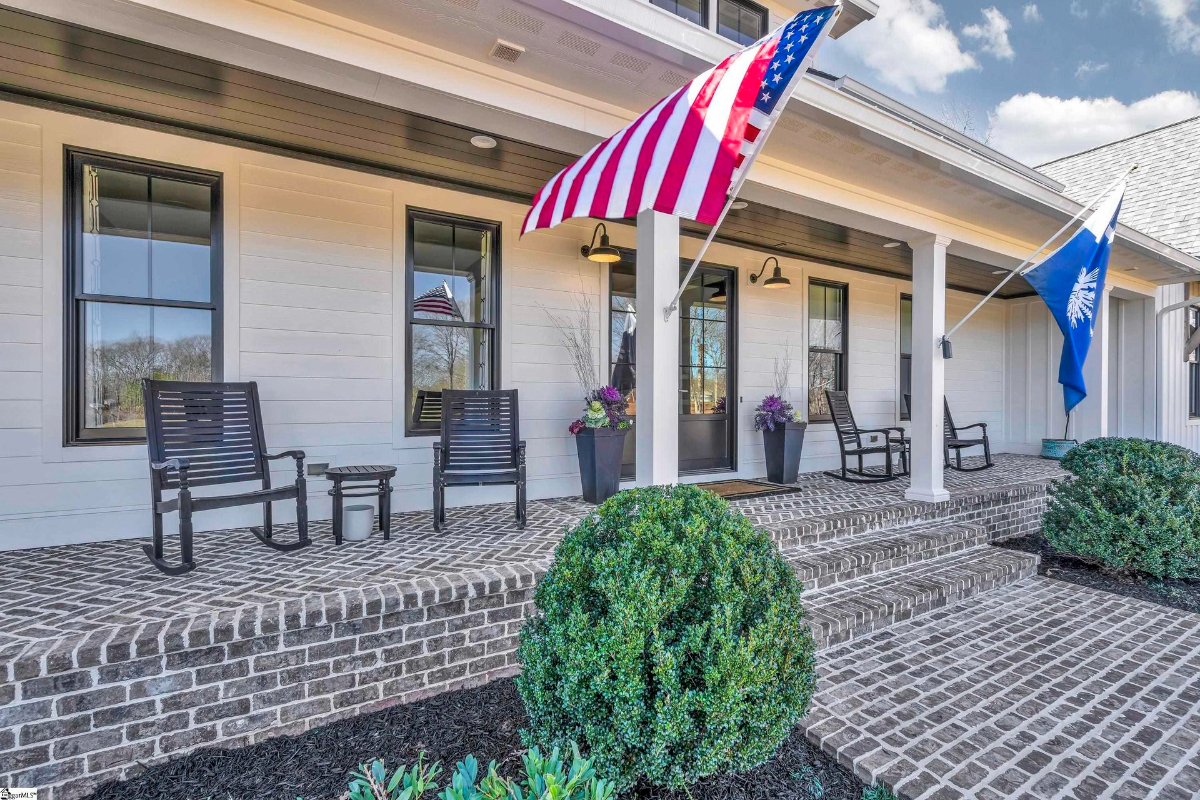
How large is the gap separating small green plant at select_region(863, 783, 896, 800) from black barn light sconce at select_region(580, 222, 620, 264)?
3.83m

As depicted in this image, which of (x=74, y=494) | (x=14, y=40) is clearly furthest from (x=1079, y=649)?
(x=14, y=40)

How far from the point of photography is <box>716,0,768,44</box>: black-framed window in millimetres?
5078

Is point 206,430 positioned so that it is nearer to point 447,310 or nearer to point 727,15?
point 447,310

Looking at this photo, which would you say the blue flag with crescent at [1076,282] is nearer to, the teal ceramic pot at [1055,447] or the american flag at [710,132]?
the american flag at [710,132]

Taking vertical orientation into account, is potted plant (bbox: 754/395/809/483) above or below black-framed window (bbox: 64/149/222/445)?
below

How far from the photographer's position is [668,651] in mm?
1571

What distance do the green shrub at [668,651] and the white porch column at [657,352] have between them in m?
1.53

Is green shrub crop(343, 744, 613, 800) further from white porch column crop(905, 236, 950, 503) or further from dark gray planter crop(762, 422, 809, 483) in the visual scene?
dark gray planter crop(762, 422, 809, 483)

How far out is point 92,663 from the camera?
1.87 metres

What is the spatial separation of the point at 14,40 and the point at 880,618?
497cm

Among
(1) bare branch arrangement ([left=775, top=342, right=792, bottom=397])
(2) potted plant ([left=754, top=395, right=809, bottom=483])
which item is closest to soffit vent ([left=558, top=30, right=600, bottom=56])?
(2) potted plant ([left=754, top=395, right=809, bottom=483])

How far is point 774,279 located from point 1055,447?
541 cm

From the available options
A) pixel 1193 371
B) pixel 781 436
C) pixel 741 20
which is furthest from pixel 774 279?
pixel 1193 371

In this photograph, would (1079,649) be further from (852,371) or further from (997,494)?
(852,371)
